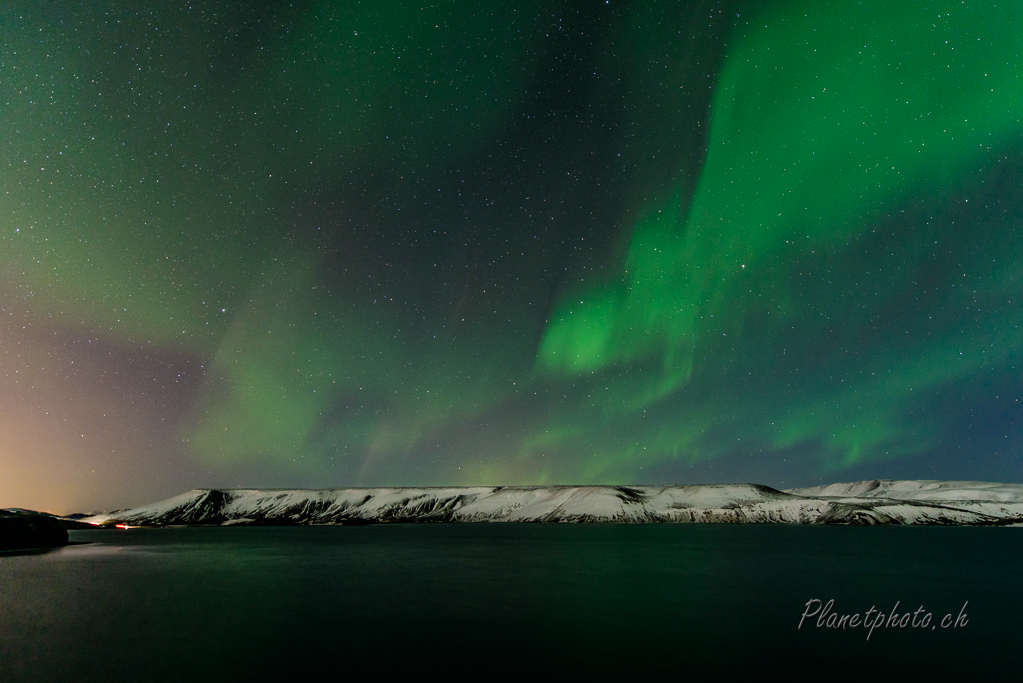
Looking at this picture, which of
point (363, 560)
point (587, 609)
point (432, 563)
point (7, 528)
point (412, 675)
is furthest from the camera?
point (7, 528)

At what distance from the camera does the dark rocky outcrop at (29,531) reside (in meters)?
120

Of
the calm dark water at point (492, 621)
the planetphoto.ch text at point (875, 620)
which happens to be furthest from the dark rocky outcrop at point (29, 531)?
the planetphoto.ch text at point (875, 620)

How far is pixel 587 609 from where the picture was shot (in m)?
40.2

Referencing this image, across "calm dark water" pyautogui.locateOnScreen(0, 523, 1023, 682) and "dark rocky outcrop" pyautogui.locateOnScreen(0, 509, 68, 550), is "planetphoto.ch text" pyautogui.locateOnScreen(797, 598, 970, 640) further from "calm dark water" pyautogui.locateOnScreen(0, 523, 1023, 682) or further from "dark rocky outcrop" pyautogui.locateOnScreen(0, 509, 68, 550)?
"dark rocky outcrop" pyautogui.locateOnScreen(0, 509, 68, 550)

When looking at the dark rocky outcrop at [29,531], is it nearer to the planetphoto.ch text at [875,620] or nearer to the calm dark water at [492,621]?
the calm dark water at [492,621]

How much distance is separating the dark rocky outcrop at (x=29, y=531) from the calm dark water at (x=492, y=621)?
226ft

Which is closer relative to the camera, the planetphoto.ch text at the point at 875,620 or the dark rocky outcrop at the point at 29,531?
the planetphoto.ch text at the point at 875,620

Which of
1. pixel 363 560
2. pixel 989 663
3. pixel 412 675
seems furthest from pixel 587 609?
pixel 363 560

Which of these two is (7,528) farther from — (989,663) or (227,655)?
(989,663)

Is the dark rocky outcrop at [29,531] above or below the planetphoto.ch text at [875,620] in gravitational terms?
above

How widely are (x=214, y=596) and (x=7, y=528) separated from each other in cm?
11132

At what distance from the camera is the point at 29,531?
4993 inches

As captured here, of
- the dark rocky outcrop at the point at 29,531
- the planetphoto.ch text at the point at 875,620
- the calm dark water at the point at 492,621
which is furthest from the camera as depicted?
the dark rocky outcrop at the point at 29,531

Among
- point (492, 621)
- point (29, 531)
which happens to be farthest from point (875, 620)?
point (29, 531)
